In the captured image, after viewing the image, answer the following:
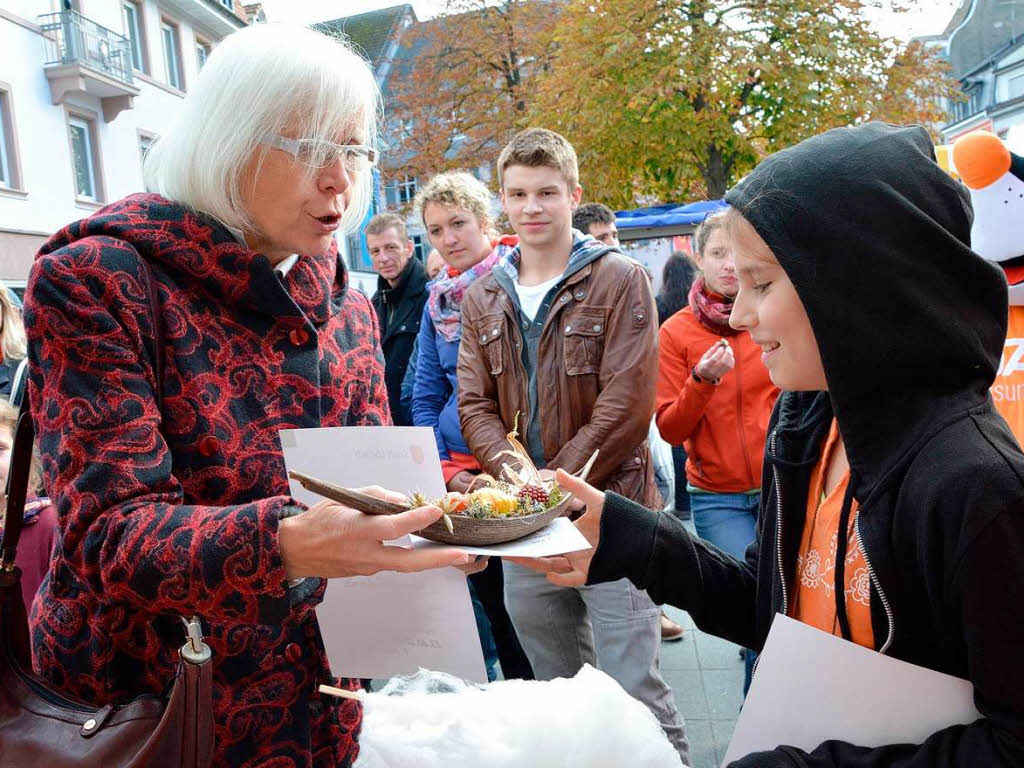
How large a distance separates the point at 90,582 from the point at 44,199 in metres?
17.6

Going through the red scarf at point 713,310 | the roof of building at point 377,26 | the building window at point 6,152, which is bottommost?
the red scarf at point 713,310

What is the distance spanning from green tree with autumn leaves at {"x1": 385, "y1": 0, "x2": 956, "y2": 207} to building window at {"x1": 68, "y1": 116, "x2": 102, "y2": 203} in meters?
10.2

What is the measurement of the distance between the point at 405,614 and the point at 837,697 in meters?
0.80

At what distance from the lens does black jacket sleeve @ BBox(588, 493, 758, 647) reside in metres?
1.74

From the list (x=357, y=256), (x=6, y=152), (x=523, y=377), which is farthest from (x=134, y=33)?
(x=523, y=377)

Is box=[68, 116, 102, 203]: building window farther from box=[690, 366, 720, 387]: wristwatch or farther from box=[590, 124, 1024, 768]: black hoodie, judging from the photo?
box=[590, 124, 1024, 768]: black hoodie

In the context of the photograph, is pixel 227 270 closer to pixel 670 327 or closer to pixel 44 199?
pixel 670 327

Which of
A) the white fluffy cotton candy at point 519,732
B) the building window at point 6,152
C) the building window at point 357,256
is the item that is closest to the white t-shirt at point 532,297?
the white fluffy cotton candy at point 519,732

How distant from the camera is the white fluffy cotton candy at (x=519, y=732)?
3.44ft

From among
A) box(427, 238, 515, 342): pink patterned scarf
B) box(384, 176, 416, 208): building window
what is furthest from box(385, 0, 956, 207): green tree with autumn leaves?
box(427, 238, 515, 342): pink patterned scarf

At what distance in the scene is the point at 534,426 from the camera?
10.9ft

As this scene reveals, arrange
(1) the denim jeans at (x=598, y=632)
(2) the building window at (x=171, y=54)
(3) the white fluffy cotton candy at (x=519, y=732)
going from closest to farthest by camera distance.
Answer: (3) the white fluffy cotton candy at (x=519, y=732) < (1) the denim jeans at (x=598, y=632) < (2) the building window at (x=171, y=54)

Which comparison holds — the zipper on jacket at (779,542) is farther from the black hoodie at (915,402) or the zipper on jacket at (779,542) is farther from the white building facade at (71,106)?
the white building facade at (71,106)

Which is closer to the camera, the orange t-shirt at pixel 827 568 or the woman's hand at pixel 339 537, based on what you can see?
the woman's hand at pixel 339 537
